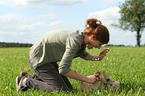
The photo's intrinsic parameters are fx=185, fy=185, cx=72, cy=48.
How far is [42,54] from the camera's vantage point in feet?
13.1

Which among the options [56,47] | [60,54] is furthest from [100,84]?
[56,47]

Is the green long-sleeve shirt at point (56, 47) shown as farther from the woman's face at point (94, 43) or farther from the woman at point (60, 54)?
the woman's face at point (94, 43)

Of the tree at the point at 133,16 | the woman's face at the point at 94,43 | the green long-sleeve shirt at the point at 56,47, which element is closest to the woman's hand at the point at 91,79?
the green long-sleeve shirt at the point at 56,47

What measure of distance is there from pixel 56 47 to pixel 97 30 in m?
0.99

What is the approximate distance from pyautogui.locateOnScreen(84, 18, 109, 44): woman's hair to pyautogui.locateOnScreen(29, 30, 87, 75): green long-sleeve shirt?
0.19 metres

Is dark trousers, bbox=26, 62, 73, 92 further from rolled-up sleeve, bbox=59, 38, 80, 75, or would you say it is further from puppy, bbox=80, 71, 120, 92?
rolled-up sleeve, bbox=59, 38, 80, 75

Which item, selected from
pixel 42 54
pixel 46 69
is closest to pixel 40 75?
pixel 46 69

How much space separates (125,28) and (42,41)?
43.8 meters

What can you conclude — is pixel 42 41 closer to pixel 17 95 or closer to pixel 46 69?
pixel 46 69

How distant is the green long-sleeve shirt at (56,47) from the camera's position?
11.2 feet

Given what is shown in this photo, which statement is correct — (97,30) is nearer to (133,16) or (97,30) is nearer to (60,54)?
(60,54)

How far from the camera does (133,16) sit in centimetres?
4394

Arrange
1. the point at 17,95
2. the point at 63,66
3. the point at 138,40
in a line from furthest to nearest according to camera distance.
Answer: the point at 138,40 < the point at 17,95 < the point at 63,66

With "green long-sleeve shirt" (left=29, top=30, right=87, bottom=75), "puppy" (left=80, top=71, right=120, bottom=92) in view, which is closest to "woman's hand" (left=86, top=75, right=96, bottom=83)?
"puppy" (left=80, top=71, right=120, bottom=92)
